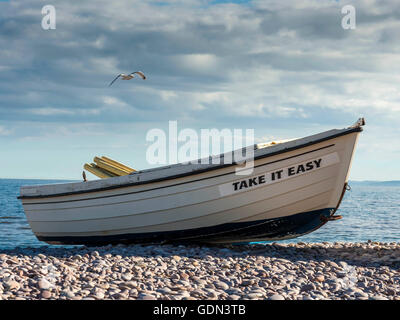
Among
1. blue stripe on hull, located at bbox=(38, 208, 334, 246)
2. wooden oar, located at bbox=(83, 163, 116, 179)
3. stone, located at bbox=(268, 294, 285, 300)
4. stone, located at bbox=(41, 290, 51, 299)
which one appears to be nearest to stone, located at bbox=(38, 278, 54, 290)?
stone, located at bbox=(41, 290, 51, 299)

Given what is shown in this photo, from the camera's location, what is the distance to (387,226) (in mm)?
23438

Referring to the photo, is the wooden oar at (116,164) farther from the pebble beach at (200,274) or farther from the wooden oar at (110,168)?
the pebble beach at (200,274)

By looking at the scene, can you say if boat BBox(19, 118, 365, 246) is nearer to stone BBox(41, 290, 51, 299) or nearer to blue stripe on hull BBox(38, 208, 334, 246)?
blue stripe on hull BBox(38, 208, 334, 246)

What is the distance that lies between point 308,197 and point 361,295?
3374mm

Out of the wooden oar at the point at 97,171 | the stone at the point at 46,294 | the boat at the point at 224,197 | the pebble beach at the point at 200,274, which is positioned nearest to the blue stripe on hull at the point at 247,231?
the boat at the point at 224,197

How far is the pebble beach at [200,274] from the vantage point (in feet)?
21.7

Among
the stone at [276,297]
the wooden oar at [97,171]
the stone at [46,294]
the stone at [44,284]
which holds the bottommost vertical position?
the stone at [276,297]

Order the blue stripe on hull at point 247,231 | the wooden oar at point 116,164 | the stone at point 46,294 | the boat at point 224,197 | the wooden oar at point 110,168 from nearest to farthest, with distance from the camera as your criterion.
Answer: the stone at point 46,294, the boat at point 224,197, the blue stripe on hull at point 247,231, the wooden oar at point 110,168, the wooden oar at point 116,164

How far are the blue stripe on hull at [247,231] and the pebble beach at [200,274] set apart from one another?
25cm

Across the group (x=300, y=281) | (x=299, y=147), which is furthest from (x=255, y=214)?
(x=300, y=281)

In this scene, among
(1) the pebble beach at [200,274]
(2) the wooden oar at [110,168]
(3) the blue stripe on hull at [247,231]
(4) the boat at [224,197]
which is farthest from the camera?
(2) the wooden oar at [110,168]
